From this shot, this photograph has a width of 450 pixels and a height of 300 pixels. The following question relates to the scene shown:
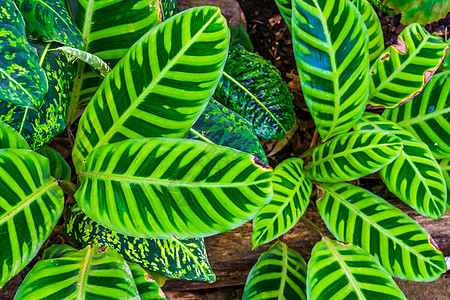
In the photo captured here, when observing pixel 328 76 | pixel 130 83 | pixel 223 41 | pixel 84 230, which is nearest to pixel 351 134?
pixel 328 76

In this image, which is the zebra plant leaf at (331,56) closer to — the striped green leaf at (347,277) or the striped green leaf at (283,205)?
the striped green leaf at (283,205)

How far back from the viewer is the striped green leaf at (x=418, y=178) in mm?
979

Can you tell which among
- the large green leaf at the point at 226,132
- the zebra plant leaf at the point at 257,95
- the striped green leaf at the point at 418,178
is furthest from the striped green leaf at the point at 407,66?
the large green leaf at the point at 226,132

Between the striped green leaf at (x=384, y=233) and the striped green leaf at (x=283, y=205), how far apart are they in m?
0.13

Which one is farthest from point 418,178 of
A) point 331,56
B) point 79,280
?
point 79,280

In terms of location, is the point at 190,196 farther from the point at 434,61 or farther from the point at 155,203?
the point at 434,61

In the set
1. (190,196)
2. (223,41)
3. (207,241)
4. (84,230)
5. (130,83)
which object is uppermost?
(223,41)

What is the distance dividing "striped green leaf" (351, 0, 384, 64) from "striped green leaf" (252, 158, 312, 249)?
0.53m

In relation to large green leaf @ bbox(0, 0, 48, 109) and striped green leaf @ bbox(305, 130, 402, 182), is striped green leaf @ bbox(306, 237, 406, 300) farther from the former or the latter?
large green leaf @ bbox(0, 0, 48, 109)

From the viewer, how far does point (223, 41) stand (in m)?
0.68

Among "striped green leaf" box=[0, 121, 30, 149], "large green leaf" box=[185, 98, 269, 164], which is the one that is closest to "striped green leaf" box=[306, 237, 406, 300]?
"large green leaf" box=[185, 98, 269, 164]

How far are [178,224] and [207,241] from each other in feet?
1.88

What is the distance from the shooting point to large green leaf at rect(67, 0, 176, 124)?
88cm

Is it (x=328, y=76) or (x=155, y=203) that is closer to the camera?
(x=155, y=203)
